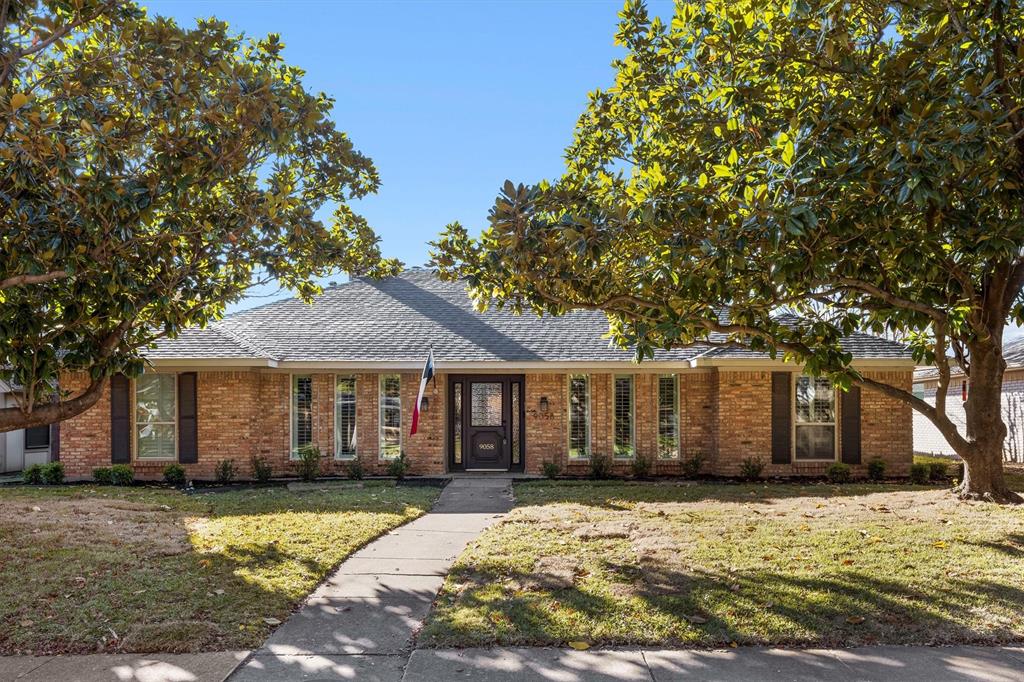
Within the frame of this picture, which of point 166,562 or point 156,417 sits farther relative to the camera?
point 156,417

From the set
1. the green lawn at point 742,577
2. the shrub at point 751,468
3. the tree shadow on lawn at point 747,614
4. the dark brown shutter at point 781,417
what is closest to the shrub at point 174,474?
the green lawn at point 742,577

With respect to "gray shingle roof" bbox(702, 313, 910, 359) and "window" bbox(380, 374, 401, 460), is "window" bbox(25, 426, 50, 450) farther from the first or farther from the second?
"gray shingle roof" bbox(702, 313, 910, 359)

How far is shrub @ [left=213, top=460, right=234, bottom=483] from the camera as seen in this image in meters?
14.8

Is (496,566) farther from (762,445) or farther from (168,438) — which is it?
(168,438)

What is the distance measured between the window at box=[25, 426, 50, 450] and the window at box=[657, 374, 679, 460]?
14.4 meters

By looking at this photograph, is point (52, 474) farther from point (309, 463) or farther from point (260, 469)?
point (309, 463)

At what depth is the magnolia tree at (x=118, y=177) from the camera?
656 centimetres

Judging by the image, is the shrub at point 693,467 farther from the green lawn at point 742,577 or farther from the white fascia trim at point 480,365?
the green lawn at point 742,577

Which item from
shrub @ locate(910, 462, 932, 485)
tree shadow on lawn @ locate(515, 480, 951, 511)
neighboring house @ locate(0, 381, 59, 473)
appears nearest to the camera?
tree shadow on lawn @ locate(515, 480, 951, 511)

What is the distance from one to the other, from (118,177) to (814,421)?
44.8ft

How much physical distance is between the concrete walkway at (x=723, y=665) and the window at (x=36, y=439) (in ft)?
52.5

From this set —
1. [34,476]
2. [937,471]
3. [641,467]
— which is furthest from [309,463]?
[937,471]

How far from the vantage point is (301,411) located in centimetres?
1551

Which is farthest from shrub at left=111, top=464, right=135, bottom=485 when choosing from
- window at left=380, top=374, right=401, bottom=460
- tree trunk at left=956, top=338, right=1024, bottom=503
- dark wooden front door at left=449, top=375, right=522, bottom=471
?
tree trunk at left=956, top=338, right=1024, bottom=503
